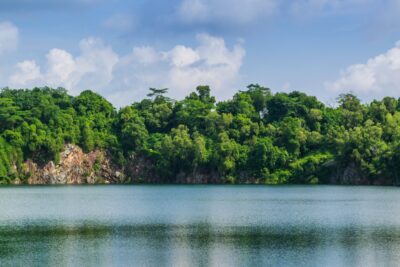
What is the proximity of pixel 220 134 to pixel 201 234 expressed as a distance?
9633cm

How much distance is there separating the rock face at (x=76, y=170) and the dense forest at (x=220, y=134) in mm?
1505

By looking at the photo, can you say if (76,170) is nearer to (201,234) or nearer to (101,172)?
(101,172)

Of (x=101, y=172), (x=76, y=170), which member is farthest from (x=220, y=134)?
(x=76, y=170)

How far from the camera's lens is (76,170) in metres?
140

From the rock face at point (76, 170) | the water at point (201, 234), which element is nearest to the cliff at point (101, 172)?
the rock face at point (76, 170)

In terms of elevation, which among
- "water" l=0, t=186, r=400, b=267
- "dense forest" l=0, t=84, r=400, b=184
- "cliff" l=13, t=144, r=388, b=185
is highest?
"dense forest" l=0, t=84, r=400, b=184

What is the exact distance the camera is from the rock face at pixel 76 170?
136m

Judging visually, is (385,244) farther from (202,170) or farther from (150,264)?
(202,170)

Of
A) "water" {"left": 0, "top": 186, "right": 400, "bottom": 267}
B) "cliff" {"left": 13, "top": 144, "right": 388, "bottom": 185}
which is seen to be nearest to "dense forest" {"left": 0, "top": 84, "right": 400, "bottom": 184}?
"cliff" {"left": 13, "top": 144, "right": 388, "bottom": 185}

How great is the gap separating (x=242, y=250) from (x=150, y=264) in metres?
6.62

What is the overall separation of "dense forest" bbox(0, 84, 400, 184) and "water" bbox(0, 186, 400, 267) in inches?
2187

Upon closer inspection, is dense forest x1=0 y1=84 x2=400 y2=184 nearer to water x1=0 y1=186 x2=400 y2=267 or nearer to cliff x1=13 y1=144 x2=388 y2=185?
cliff x1=13 y1=144 x2=388 y2=185

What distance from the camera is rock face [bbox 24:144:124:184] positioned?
136125 mm

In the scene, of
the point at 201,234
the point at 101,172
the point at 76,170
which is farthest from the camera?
the point at 101,172
